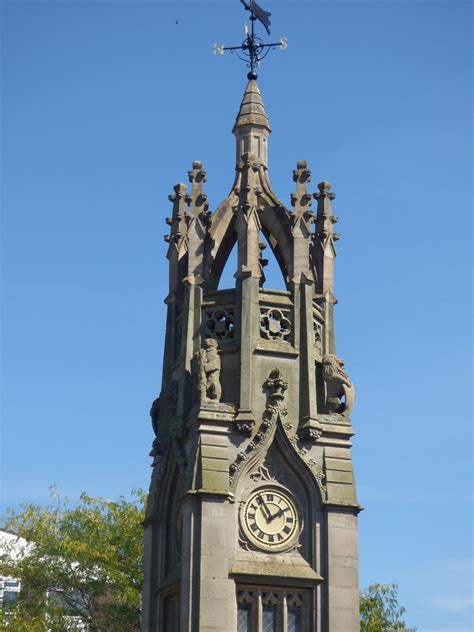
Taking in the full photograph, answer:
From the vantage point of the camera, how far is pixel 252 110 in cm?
4156

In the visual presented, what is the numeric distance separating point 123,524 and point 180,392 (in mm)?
16622

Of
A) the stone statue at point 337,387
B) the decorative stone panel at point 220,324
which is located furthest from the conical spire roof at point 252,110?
the stone statue at point 337,387

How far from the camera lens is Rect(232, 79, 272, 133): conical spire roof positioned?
4138cm

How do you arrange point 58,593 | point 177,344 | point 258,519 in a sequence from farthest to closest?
point 58,593, point 177,344, point 258,519

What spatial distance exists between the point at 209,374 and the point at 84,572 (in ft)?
59.0

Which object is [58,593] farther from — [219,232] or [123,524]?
[219,232]

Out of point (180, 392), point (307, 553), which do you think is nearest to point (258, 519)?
point (307, 553)

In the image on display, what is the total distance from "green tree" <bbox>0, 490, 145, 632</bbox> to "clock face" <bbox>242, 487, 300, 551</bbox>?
1602 centimetres

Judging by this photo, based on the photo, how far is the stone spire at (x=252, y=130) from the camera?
135ft

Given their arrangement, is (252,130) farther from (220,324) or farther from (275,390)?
(275,390)

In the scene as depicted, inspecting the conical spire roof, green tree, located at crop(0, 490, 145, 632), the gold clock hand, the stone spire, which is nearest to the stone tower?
the gold clock hand

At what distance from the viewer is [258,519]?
119 ft

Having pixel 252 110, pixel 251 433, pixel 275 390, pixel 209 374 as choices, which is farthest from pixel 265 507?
pixel 252 110

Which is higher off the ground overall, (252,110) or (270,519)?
(252,110)
